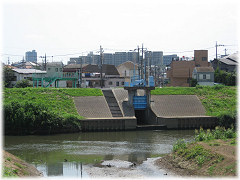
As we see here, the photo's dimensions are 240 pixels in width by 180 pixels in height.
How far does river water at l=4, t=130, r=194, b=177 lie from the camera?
66.7 ft

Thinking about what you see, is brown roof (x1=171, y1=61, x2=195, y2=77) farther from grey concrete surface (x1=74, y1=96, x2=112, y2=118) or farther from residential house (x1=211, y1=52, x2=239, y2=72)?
grey concrete surface (x1=74, y1=96, x2=112, y2=118)

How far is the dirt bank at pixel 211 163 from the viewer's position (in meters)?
14.8

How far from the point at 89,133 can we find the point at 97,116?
3162 millimetres

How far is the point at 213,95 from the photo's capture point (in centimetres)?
4400

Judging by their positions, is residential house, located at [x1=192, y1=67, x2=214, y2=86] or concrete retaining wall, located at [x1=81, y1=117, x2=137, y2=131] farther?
residential house, located at [x1=192, y1=67, x2=214, y2=86]

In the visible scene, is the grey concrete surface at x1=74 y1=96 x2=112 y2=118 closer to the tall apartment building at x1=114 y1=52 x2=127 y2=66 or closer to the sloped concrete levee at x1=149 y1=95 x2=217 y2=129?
the sloped concrete levee at x1=149 y1=95 x2=217 y2=129

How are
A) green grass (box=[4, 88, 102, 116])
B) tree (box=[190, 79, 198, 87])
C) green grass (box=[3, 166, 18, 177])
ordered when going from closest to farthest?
green grass (box=[3, 166, 18, 177]), green grass (box=[4, 88, 102, 116]), tree (box=[190, 79, 198, 87])

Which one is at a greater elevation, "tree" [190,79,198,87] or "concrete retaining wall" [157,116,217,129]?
"tree" [190,79,198,87]

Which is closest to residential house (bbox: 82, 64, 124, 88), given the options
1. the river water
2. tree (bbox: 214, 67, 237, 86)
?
tree (bbox: 214, 67, 237, 86)

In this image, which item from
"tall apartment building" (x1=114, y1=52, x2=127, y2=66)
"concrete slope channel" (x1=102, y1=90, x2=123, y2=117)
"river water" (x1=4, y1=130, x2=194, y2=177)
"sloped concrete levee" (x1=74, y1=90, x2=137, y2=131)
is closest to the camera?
"river water" (x1=4, y1=130, x2=194, y2=177)

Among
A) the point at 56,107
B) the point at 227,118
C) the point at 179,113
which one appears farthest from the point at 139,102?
the point at 227,118

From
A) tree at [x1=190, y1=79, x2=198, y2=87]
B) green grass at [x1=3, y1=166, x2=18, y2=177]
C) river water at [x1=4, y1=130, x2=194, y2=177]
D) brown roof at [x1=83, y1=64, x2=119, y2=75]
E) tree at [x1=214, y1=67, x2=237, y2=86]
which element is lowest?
river water at [x1=4, y1=130, x2=194, y2=177]

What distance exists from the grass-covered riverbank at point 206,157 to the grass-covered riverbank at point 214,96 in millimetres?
17217

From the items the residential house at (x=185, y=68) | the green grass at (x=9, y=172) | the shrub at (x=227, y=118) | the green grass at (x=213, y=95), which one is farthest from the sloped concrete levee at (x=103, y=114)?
the residential house at (x=185, y=68)
